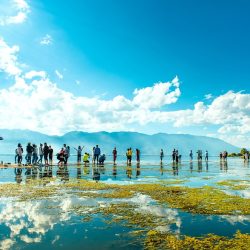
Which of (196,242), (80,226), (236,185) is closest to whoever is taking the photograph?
(196,242)

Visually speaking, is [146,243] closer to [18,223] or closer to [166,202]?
[18,223]

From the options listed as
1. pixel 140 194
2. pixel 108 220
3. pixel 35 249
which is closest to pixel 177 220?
pixel 108 220

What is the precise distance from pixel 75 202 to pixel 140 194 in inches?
169

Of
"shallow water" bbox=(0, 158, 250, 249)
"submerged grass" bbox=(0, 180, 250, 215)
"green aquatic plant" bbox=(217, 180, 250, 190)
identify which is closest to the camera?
"shallow water" bbox=(0, 158, 250, 249)

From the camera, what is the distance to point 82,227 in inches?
375

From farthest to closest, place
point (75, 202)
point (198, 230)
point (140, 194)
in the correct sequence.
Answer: point (140, 194), point (75, 202), point (198, 230)

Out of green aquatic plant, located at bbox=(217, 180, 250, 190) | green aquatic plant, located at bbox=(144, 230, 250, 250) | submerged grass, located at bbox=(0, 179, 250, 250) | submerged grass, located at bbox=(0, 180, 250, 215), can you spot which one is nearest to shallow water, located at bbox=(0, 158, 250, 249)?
submerged grass, located at bbox=(0, 179, 250, 250)

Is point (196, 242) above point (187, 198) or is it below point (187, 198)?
below

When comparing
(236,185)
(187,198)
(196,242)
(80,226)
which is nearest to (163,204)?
(187,198)

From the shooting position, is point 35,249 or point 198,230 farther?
point 198,230

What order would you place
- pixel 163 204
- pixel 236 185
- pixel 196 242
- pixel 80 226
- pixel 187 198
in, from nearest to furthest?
pixel 196 242 < pixel 80 226 < pixel 163 204 < pixel 187 198 < pixel 236 185

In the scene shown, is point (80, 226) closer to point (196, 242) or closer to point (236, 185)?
point (196, 242)

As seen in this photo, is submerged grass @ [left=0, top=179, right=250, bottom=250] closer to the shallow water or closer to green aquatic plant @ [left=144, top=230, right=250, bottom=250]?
Result: green aquatic plant @ [left=144, top=230, right=250, bottom=250]

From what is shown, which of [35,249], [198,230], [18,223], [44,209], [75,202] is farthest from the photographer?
[75,202]
